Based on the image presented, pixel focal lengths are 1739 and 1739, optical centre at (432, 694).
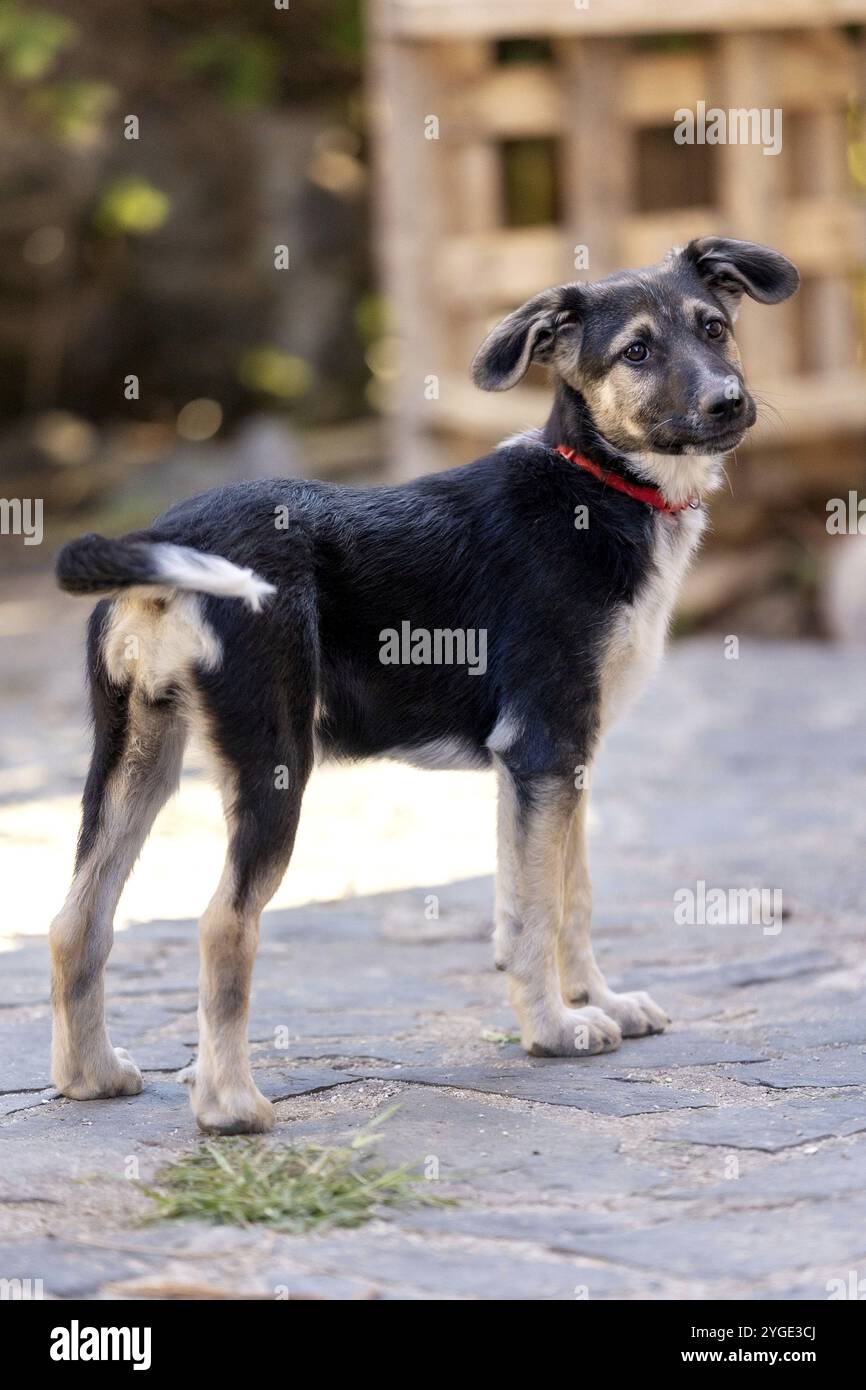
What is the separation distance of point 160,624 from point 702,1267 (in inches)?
69.9

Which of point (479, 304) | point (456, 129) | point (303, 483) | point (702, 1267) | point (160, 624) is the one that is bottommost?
point (702, 1267)

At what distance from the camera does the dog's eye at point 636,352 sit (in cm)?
441

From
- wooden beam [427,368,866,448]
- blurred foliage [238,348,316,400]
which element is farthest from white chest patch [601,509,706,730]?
blurred foliage [238,348,316,400]

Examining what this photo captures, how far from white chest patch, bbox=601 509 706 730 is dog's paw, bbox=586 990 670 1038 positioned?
30.3 inches

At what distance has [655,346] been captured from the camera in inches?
174

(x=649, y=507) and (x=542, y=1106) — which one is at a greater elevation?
Answer: (x=649, y=507)

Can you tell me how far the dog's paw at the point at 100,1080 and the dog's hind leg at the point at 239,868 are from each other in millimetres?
328

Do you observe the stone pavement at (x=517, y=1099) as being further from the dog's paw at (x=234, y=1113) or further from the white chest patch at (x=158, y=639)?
the white chest patch at (x=158, y=639)

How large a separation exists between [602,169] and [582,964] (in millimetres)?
6481

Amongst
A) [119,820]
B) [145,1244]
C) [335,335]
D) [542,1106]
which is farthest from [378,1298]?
[335,335]

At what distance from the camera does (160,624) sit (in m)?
3.88

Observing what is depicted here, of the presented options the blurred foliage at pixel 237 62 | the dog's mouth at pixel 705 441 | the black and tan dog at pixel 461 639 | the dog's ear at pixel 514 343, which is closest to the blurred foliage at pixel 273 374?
the blurred foliage at pixel 237 62

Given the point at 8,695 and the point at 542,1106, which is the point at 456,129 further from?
the point at 542,1106

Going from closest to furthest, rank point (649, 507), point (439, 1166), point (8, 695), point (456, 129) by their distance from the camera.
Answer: point (439, 1166) < point (649, 507) < point (8, 695) < point (456, 129)
